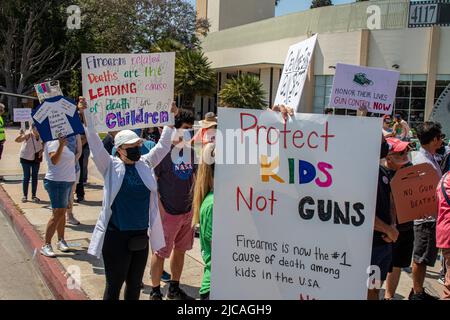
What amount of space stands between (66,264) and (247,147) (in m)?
3.54

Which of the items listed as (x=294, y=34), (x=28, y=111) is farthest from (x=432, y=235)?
(x=294, y=34)

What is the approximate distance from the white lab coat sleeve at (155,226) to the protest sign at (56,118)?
1381 mm

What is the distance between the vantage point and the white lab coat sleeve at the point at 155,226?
403 centimetres

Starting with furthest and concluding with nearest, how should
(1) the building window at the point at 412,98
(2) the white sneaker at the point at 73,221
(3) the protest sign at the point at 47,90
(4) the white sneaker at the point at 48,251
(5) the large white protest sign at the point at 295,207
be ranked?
1. (1) the building window at the point at 412,98
2. (2) the white sneaker at the point at 73,221
3. (4) the white sneaker at the point at 48,251
4. (3) the protest sign at the point at 47,90
5. (5) the large white protest sign at the point at 295,207

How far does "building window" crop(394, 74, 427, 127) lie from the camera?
1105 inches

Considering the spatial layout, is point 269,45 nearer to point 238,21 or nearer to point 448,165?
point 238,21

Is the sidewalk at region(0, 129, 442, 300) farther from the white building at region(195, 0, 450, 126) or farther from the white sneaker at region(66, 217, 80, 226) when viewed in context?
the white building at region(195, 0, 450, 126)

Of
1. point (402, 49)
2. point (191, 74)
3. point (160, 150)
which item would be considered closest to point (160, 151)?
point (160, 150)

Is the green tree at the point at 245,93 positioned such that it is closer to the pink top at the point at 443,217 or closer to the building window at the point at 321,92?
the building window at the point at 321,92

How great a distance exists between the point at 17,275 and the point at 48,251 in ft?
1.42

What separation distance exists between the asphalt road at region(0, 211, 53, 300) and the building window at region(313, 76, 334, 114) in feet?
86.8

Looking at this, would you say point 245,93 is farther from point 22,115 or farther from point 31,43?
point 22,115

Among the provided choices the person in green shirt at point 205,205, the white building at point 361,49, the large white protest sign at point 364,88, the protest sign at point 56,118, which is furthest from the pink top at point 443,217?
the white building at point 361,49

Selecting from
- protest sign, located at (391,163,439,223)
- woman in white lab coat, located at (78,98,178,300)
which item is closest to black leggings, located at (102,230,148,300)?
woman in white lab coat, located at (78,98,178,300)
